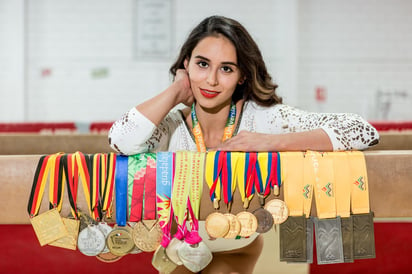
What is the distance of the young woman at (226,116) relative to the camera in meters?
1.09

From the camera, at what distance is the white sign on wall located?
508cm

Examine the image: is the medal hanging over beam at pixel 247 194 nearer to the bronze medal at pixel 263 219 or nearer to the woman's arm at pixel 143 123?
the bronze medal at pixel 263 219

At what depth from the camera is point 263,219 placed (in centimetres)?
87

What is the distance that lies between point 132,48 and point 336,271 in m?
4.06

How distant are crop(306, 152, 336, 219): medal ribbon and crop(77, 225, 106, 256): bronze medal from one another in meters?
0.42

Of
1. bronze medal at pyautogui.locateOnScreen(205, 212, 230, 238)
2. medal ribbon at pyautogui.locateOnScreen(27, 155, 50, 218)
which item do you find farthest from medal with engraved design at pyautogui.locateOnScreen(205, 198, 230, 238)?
medal ribbon at pyautogui.locateOnScreen(27, 155, 50, 218)

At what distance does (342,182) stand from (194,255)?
1.03 ft

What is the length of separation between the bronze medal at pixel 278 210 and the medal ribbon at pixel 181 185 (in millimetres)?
154

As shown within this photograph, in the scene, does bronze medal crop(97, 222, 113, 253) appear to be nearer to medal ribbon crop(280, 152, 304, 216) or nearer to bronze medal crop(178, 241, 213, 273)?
bronze medal crop(178, 241, 213, 273)

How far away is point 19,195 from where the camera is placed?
0.87 meters

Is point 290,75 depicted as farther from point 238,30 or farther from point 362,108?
point 238,30

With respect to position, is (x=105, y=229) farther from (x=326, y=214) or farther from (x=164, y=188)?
(x=326, y=214)

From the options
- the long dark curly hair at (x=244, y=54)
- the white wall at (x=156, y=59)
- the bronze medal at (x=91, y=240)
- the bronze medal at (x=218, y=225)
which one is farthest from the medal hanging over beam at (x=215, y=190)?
the white wall at (x=156, y=59)

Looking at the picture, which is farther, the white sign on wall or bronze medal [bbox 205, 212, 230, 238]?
the white sign on wall
